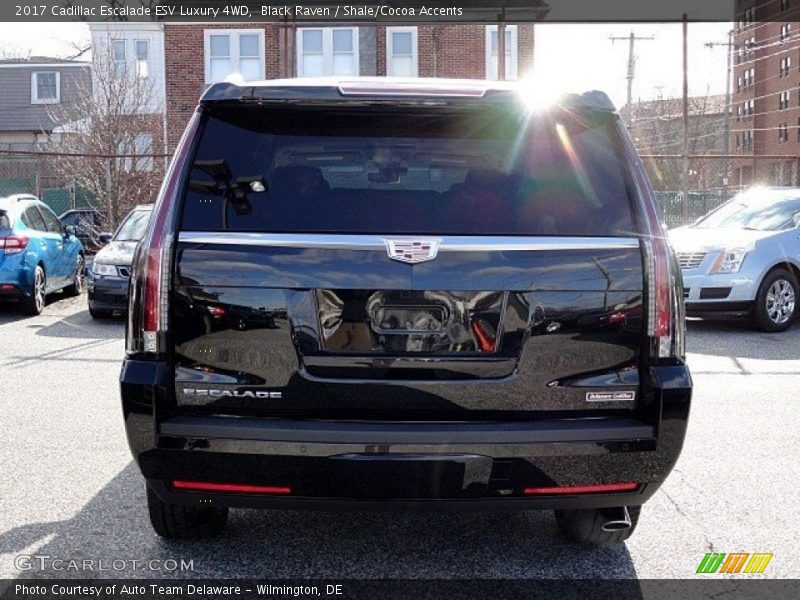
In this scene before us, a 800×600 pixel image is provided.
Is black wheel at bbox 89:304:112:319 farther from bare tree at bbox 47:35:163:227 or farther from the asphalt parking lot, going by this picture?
bare tree at bbox 47:35:163:227

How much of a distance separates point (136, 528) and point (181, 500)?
43.0 inches

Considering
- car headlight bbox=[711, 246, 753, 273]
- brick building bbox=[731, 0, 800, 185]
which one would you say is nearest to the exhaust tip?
car headlight bbox=[711, 246, 753, 273]

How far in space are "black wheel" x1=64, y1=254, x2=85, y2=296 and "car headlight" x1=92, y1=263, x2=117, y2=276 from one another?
9.68 feet

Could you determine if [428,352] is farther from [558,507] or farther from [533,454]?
[558,507]

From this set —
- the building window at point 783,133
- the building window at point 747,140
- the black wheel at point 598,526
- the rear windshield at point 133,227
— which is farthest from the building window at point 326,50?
the building window at point 747,140

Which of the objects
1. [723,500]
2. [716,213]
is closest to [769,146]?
[716,213]

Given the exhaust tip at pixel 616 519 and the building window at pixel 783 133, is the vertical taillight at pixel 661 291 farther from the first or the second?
the building window at pixel 783 133

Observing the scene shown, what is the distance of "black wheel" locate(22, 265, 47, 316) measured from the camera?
41.5 ft

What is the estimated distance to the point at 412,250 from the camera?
3.17 meters

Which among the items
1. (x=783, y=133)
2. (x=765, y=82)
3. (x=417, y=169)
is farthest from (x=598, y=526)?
(x=765, y=82)

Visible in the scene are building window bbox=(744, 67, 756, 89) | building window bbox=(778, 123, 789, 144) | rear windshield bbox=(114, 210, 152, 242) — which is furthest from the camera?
building window bbox=(744, 67, 756, 89)

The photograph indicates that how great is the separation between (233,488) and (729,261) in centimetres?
916

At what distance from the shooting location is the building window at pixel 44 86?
149 feet

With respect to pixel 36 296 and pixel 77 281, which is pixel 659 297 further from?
pixel 77 281
